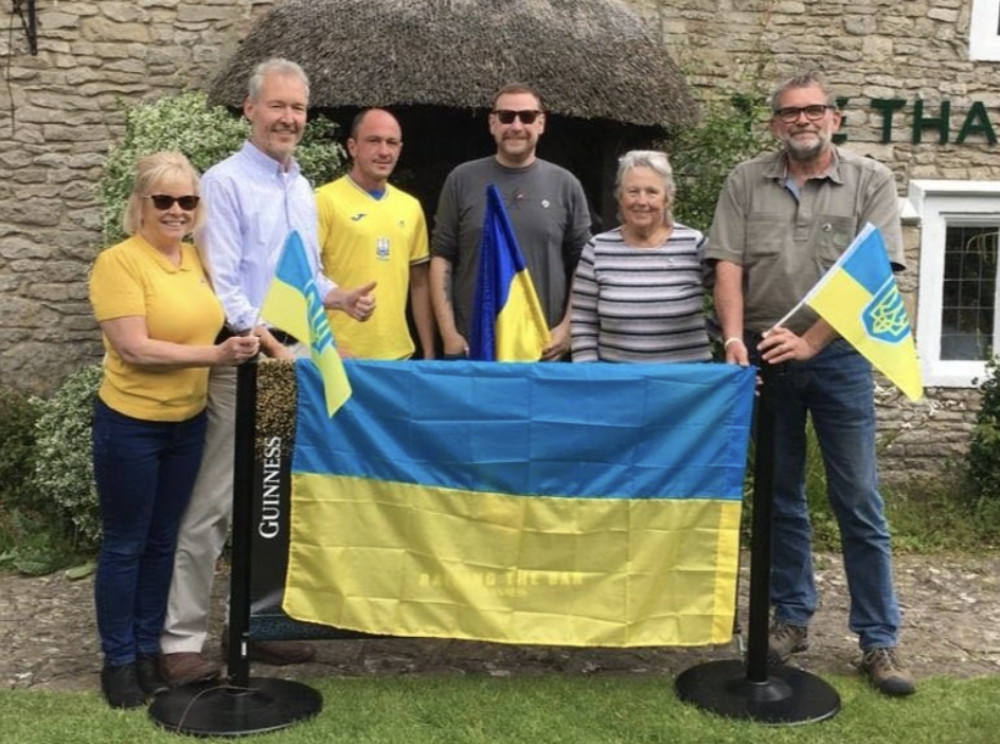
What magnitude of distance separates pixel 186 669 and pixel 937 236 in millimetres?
6581

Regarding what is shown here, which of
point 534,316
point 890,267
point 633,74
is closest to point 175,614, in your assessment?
point 534,316

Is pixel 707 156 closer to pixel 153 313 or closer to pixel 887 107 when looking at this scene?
pixel 887 107

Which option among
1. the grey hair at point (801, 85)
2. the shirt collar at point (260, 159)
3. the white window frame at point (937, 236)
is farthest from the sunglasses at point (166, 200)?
the white window frame at point (937, 236)

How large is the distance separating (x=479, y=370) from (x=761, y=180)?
129 centimetres

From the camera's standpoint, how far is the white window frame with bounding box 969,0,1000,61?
325 inches

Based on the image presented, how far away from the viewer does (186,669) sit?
4.07 metres

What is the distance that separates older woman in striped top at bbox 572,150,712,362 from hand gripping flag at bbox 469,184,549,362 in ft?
1.06

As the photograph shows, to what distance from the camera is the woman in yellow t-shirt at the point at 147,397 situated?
3686 mm

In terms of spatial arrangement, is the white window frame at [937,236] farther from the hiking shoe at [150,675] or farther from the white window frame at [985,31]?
the hiking shoe at [150,675]

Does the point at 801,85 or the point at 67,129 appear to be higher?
the point at 67,129

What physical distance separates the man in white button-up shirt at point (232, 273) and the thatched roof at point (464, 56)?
283 cm

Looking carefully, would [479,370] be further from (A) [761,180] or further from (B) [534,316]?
(A) [761,180]

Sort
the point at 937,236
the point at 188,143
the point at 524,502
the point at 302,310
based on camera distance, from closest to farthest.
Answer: the point at 302,310, the point at 524,502, the point at 188,143, the point at 937,236

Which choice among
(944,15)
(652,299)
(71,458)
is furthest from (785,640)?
(944,15)
